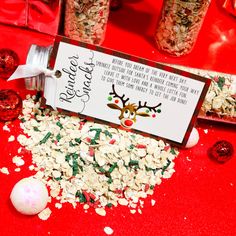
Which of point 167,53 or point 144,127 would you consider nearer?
point 144,127

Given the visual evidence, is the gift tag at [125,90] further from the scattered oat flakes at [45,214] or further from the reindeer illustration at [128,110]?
the scattered oat flakes at [45,214]

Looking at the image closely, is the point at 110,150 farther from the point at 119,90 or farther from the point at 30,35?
the point at 30,35

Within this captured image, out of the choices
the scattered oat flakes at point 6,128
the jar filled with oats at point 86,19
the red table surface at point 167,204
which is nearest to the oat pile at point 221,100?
the red table surface at point 167,204

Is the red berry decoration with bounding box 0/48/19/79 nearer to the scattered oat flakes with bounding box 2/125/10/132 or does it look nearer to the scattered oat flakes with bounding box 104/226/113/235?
the scattered oat flakes with bounding box 2/125/10/132

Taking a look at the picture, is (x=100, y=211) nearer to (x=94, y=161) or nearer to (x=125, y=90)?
(x=94, y=161)

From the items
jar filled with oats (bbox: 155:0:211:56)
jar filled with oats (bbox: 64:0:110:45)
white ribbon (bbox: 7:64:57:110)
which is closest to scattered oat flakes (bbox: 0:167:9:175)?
white ribbon (bbox: 7:64:57:110)

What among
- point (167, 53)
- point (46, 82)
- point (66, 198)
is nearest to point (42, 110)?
point (46, 82)
